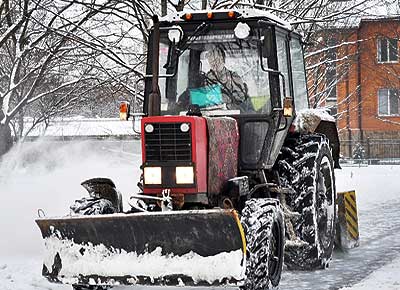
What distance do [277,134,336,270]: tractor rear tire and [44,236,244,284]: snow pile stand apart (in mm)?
1674

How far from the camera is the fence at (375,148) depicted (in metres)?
36.0

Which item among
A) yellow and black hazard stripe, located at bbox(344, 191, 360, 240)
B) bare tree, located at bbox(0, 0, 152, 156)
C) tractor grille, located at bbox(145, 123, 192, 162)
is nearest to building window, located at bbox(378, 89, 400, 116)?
bare tree, located at bbox(0, 0, 152, 156)

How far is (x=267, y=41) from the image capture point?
292 inches

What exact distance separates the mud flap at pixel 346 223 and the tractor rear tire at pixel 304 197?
1.14m

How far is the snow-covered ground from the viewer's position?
24.8 feet

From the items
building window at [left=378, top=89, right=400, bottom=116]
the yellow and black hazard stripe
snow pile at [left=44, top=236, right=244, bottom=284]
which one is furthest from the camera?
building window at [left=378, top=89, right=400, bottom=116]

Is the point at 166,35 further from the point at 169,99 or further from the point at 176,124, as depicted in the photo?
the point at 176,124

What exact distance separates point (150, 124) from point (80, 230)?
111 cm

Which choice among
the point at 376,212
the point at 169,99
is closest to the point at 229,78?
the point at 169,99

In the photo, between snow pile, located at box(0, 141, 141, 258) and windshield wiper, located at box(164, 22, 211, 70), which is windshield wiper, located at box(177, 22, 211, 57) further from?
snow pile, located at box(0, 141, 141, 258)

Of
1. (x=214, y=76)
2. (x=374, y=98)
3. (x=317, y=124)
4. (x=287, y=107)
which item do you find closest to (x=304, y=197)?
(x=287, y=107)

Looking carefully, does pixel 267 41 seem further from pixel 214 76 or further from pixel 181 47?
pixel 181 47

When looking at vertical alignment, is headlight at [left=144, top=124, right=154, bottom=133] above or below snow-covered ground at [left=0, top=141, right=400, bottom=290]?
above

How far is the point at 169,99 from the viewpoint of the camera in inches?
302
